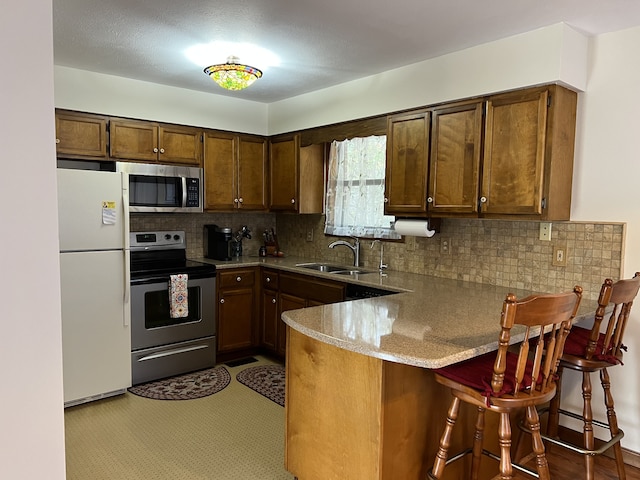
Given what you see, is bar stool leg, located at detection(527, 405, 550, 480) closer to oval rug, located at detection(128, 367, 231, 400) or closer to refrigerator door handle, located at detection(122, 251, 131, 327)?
oval rug, located at detection(128, 367, 231, 400)

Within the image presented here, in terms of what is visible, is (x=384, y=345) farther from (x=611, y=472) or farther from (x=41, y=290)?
(x=611, y=472)

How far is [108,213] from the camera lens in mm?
3117

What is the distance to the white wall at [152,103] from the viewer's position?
3434 mm

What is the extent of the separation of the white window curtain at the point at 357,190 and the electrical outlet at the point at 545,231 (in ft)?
3.74

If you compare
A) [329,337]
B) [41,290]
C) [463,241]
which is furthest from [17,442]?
[463,241]

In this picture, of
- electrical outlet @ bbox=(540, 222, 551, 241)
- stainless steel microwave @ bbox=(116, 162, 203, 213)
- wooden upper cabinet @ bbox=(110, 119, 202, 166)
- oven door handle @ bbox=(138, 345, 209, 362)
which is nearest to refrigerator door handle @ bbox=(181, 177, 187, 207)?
stainless steel microwave @ bbox=(116, 162, 203, 213)

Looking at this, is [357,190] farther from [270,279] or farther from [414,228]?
[270,279]

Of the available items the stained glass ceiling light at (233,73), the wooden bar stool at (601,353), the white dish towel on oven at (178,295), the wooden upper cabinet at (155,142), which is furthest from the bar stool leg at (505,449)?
the wooden upper cabinet at (155,142)

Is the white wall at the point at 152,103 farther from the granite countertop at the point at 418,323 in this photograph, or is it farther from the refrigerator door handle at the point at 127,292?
the granite countertop at the point at 418,323

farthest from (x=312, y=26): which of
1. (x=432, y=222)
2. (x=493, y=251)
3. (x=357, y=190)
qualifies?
(x=493, y=251)

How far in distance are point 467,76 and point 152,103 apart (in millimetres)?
2505

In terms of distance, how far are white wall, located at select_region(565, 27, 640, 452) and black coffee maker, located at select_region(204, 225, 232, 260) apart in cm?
282

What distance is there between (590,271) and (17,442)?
2.82m

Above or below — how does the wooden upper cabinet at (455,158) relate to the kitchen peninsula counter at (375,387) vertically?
above
